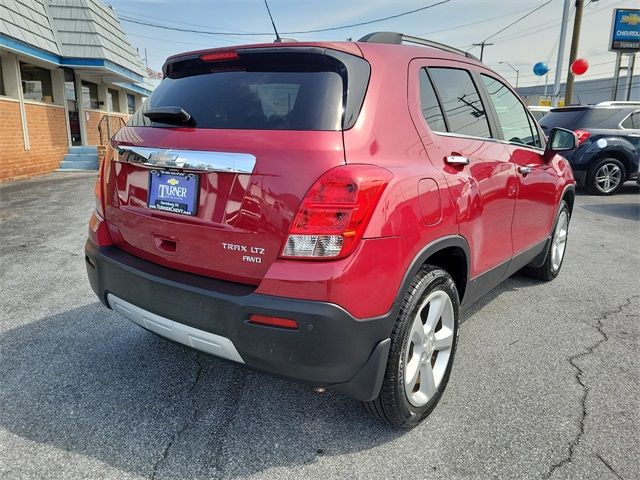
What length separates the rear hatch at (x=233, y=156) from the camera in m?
1.98

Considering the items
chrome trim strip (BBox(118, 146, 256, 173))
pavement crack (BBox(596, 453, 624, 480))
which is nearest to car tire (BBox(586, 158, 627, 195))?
pavement crack (BBox(596, 453, 624, 480))

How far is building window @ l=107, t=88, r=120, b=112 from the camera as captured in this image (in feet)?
61.3

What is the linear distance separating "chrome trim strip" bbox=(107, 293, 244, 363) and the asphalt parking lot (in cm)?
32

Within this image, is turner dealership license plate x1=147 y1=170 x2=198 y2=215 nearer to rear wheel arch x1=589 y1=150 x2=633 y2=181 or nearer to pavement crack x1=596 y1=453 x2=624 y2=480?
pavement crack x1=596 y1=453 x2=624 y2=480

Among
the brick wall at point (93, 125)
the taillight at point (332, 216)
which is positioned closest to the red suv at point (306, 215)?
the taillight at point (332, 216)

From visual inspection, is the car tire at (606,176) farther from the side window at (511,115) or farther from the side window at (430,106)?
the side window at (430,106)

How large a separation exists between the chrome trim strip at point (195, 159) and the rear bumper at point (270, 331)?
19.4 inches

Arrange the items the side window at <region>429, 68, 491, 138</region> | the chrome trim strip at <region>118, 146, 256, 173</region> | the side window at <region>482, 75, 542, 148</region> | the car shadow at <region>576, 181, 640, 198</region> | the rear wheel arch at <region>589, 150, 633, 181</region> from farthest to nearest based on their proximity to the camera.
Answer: the car shadow at <region>576, 181, 640, 198</region> < the rear wheel arch at <region>589, 150, 633, 181</region> < the side window at <region>482, 75, 542, 148</region> < the side window at <region>429, 68, 491, 138</region> < the chrome trim strip at <region>118, 146, 256, 173</region>

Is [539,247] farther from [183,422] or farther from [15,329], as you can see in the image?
[15,329]

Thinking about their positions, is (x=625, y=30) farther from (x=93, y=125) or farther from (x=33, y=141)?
(x=33, y=141)

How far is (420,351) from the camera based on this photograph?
242cm

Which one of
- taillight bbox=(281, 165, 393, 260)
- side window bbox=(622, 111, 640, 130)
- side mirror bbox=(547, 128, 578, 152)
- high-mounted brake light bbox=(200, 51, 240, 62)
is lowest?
Answer: taillight bbox=(281, 165, 393, 260)

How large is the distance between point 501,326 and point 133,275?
2.69 m

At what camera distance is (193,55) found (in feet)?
8.45
